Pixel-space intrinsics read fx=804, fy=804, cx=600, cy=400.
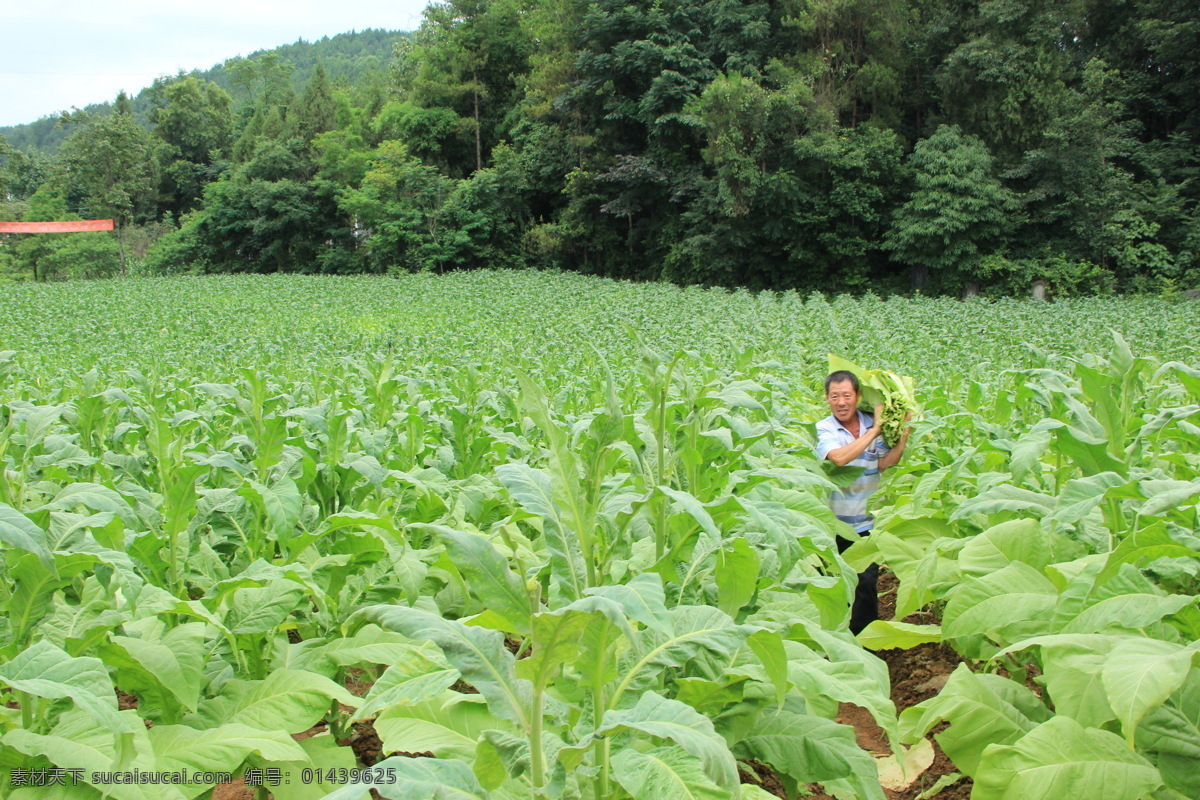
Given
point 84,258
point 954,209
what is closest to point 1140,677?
point 954,209

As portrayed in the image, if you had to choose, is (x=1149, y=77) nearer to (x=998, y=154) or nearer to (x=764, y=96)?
(x=998, y=154)

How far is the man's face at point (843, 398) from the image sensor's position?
14.5ft

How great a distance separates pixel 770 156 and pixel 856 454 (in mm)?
35380

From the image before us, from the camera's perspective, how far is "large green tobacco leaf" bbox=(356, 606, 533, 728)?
4.67ft

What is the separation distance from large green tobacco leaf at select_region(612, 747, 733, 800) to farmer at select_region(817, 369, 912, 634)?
9.58ft

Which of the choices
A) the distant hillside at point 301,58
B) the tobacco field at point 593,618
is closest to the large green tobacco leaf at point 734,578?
the tobacco field at point 593,618

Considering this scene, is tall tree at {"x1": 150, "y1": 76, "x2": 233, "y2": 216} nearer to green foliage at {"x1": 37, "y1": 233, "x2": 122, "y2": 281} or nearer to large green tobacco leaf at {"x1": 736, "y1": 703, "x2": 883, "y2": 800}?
green foliage at {"x1": 37, "y1": 233, "x2": 122, "y2": 281}

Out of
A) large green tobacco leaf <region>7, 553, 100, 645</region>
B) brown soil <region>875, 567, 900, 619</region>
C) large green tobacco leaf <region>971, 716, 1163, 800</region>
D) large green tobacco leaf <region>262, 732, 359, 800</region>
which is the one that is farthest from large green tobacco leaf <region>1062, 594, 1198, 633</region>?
brown soil <region>875, 567, 900, 619</region>

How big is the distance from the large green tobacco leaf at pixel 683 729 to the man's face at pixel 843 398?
313cm

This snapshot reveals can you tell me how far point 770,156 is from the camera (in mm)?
37094

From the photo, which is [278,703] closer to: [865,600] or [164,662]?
[164,662]

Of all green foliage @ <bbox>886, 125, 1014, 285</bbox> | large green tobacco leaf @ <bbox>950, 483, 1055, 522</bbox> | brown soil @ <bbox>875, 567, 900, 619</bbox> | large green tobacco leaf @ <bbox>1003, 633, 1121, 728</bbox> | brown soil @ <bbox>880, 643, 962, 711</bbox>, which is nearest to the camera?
large green tobacco leaf @ <bbox>1003, 633, 1121, 728</bbox>

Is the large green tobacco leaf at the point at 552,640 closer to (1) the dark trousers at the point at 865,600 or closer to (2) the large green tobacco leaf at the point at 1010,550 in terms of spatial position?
(2) the large green tobacco leaf at the point at 1010,550

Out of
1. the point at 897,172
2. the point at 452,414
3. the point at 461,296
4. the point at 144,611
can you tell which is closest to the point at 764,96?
the point at 897,172
